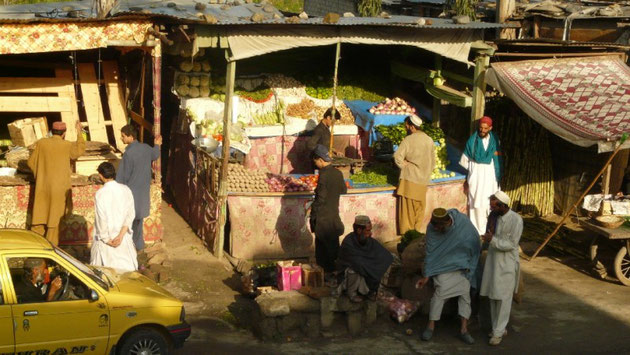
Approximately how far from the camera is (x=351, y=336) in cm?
1011

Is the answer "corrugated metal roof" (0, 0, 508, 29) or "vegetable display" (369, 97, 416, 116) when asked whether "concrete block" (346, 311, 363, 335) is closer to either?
"corrugated metal roof" (0, 0, 508, 29)

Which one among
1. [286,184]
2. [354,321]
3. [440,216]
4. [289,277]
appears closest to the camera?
[440,216]

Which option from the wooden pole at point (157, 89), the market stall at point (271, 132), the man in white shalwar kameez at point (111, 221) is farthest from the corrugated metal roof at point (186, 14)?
the man in white shalwar kameez at point (111, 221)

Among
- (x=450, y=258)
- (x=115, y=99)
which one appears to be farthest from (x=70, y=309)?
(x=115, y=99)

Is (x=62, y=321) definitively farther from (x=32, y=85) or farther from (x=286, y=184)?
(x=32, y=85)

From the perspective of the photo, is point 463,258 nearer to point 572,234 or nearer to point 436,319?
point 436,319

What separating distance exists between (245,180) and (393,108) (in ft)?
12.5

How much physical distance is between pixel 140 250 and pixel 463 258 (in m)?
4.87

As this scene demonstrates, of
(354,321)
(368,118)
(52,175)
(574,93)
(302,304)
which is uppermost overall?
(574,93)

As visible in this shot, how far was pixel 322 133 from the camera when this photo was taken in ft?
46.4

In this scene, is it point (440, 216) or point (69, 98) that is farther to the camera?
point (69, 98)

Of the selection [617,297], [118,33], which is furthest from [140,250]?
[617,297]

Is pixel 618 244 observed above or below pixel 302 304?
above

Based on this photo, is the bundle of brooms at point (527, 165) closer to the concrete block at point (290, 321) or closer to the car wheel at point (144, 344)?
the concrete block at point (290, 321)
